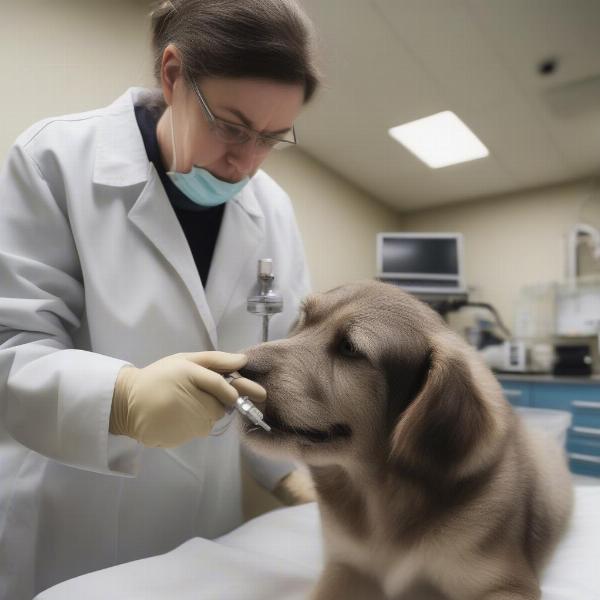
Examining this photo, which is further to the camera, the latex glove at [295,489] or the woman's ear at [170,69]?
the latex glove at [295,489]

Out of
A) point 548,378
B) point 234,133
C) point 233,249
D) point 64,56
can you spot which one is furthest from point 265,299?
point 548,378

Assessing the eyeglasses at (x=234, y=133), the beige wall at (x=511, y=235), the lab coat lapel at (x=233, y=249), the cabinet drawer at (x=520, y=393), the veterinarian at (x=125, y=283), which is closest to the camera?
the veterinarian at (x=125, y=283)

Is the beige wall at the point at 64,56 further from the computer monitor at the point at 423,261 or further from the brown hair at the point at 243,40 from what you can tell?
the computer monitor at the point at 423,261

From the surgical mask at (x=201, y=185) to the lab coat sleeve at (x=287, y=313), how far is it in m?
0.26

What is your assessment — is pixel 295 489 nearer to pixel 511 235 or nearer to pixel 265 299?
pixel 265 299

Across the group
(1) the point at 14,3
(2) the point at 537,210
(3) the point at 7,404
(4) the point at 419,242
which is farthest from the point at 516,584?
(2) the point at 537,210

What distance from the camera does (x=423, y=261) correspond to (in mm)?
3535

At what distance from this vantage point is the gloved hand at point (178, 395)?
2.07 feet

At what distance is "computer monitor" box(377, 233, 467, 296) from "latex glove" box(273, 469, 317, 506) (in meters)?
2.37

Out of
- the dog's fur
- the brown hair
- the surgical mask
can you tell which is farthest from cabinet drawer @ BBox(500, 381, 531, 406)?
A: the brown hair

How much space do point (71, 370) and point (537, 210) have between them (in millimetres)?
3942

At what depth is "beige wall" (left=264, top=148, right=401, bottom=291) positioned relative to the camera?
111 inches

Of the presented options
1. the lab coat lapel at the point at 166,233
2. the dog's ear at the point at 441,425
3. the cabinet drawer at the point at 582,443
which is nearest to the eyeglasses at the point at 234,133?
the lab coat lapel at the point at 166,233

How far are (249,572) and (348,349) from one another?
1.24ft
